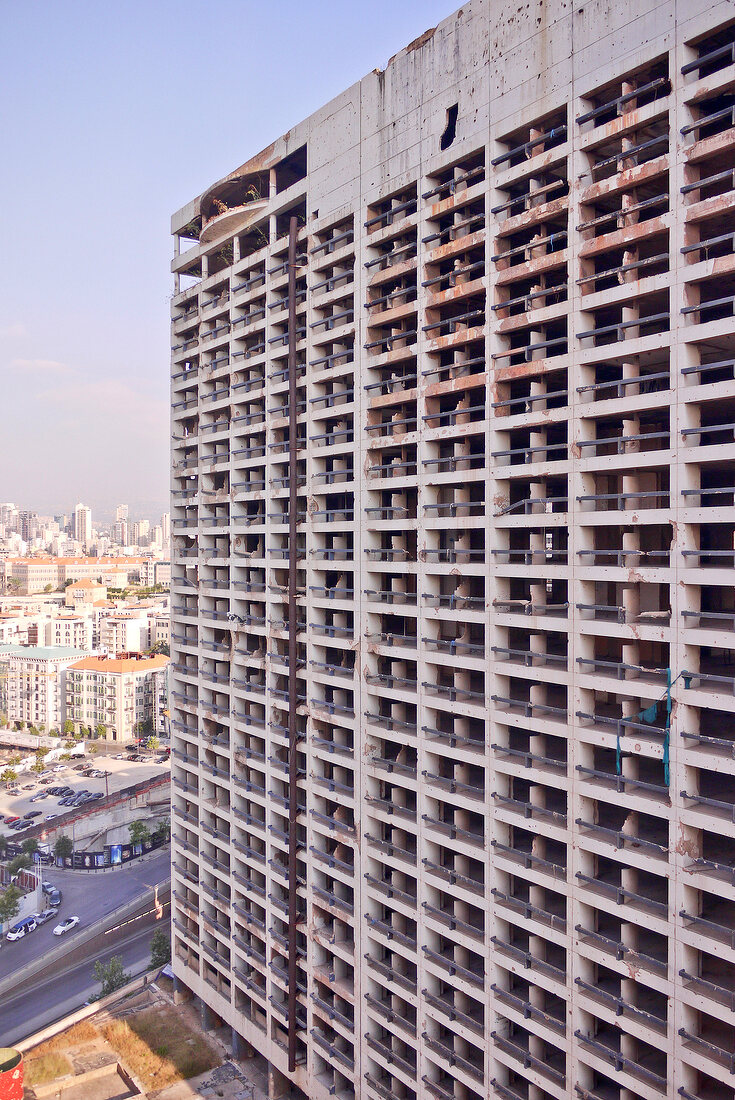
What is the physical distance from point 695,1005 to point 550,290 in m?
13.4

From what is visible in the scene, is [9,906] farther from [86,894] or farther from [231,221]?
[231,221]

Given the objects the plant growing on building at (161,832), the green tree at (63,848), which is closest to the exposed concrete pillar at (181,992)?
the green tree at (63,848)

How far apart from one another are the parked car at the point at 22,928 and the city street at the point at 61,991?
6850 millimetres

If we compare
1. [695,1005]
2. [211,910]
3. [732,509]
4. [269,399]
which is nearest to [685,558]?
[732,509]

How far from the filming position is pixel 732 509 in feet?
41.1

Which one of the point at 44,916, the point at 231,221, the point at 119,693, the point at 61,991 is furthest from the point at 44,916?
the point at 231,221

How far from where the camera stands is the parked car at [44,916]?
55.8 metres

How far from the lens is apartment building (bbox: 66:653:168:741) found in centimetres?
9938

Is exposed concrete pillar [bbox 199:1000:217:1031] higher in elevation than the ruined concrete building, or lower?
lower

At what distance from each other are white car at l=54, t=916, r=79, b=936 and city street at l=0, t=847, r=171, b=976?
1.24ft

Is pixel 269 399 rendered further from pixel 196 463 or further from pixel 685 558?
pixel 685 558

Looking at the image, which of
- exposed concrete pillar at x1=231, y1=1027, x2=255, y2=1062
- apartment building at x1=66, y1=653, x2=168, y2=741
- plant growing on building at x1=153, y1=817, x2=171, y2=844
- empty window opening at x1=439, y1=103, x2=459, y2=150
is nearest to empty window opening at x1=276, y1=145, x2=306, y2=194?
empty window opening at x1=439, y1=103, x2=459, y2=150

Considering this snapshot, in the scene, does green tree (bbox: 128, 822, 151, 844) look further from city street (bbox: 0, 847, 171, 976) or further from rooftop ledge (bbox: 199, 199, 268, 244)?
rooftop ledge (bbox: 199, 199, 268, 244)

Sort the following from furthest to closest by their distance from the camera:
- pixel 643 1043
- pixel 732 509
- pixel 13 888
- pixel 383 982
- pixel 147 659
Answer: pixel 147 659, pixel 13 888, pixel 383 982, pixel 643 1043, pixel 732 509
